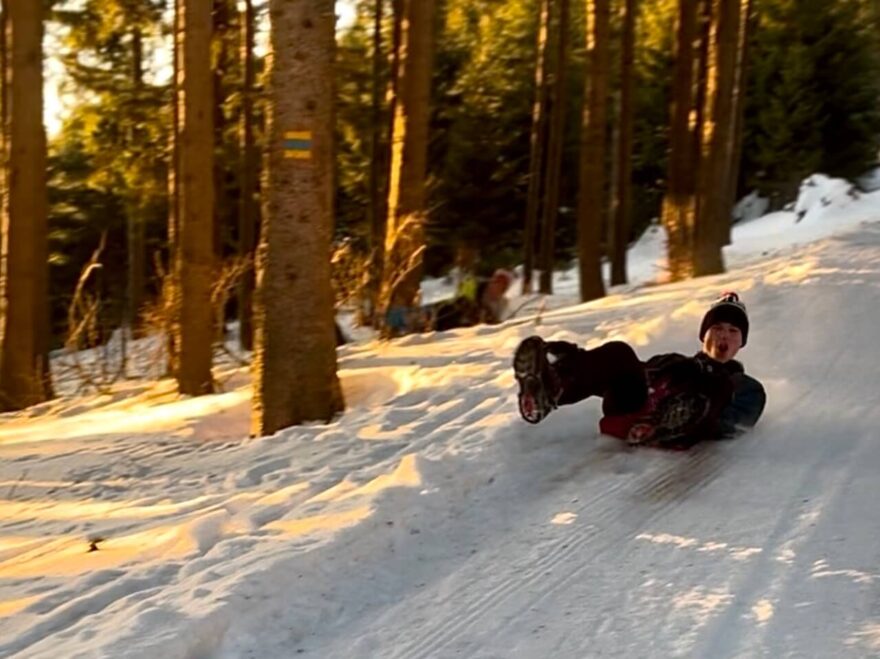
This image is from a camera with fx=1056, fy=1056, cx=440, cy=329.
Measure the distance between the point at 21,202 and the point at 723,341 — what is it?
9.94 m

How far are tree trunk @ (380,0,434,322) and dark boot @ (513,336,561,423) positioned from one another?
237 inches

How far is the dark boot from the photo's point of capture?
633 cm

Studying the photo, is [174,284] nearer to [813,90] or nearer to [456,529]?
[456,529]

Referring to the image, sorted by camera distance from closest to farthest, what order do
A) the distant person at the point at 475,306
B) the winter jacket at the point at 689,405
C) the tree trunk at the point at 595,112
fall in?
the winter jacket at the point at 689,405
the distant person at the point at 475,306
the tree trunk at the point at 595,112

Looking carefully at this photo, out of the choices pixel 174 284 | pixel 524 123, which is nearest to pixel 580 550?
pixel 174 284

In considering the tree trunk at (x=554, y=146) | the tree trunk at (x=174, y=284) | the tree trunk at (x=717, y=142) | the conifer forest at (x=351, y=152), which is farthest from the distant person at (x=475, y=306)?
the tree trunk at (x=554, y=146)

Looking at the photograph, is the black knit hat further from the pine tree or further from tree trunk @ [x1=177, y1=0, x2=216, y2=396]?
the pine tree

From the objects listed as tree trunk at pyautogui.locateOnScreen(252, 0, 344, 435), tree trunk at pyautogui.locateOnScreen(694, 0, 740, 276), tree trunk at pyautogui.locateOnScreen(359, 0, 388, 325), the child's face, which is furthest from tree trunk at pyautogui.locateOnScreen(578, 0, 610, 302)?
the child's face

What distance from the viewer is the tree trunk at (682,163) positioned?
1725 cm

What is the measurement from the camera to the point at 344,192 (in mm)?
29141

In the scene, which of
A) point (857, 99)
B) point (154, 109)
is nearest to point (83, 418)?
point (154, 109)

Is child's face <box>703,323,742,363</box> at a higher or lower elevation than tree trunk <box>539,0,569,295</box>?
lower

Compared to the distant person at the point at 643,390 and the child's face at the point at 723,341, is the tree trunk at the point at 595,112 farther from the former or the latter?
the distant person at the point at 643,390

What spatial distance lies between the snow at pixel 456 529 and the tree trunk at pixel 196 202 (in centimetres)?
258
